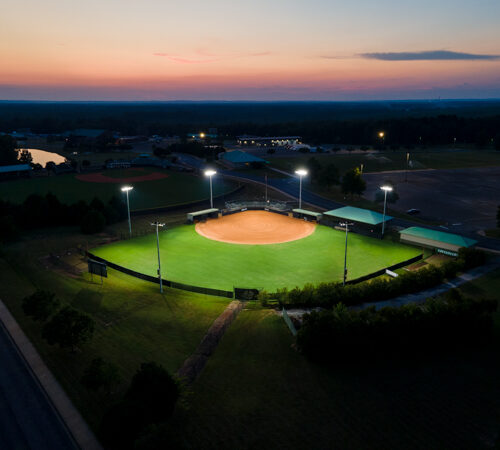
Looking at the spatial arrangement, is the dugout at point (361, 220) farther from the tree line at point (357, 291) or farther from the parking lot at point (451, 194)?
the tree line at point (357, 291)

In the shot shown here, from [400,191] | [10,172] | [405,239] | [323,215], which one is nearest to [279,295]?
[405,239]

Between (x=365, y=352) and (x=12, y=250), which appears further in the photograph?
(x=12, y=250)

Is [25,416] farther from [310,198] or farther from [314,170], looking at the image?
[314,170]

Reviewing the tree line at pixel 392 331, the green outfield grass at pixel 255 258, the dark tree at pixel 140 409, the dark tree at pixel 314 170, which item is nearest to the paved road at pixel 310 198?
the dark tree at pixel 314 170

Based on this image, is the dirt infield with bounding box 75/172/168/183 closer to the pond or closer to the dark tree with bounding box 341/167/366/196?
the pond

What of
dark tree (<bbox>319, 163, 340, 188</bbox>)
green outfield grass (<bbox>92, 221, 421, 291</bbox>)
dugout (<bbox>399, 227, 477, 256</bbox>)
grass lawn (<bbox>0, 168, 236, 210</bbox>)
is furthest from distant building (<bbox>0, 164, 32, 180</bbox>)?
dugout (<bbox>399, 227, 477, 256</bbox>)

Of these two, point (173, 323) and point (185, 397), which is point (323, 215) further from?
point (185, 397)
